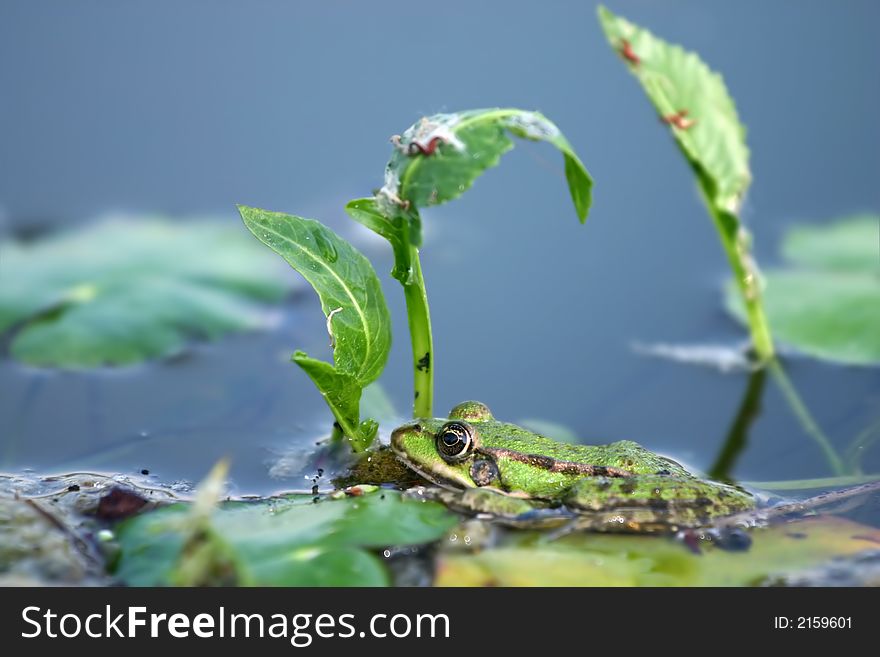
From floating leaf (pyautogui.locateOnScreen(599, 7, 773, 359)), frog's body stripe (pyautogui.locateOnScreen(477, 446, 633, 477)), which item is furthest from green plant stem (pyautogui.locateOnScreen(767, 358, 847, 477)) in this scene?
frog's body stripe (pyautogui.locateOnScreen(477, 446, 633, 477))

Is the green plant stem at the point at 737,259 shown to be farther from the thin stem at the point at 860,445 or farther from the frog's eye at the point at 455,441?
the frog's eye at the point at 455,441

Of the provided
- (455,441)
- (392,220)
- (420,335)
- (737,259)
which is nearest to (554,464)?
(455,441)

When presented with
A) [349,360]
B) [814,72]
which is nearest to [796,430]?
[349,360]

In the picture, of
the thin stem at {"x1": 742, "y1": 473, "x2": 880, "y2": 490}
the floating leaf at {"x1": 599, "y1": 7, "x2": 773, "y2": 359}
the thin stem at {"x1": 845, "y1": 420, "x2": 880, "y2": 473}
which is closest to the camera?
the thin stem at {"x1": 742, "y1": 473, "x2": 880, "y2": 490}

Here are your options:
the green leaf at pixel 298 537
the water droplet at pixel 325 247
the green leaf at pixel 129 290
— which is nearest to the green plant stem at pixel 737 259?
the water droplet at pixel 325 247

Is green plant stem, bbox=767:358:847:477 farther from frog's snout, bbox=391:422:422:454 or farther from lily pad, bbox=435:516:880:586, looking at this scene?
frog's snout, bbox=391:422:422:454

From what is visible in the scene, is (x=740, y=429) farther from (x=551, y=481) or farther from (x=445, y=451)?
(x=445, y=451)
